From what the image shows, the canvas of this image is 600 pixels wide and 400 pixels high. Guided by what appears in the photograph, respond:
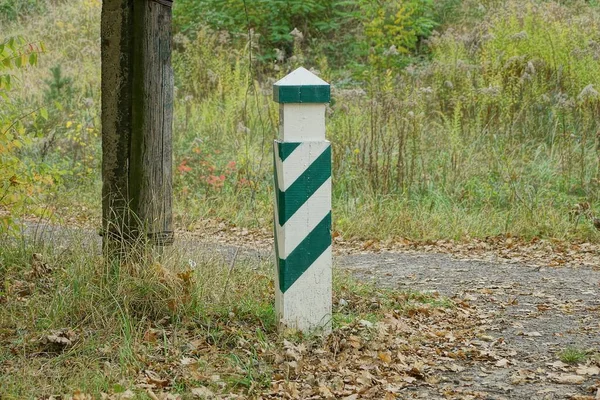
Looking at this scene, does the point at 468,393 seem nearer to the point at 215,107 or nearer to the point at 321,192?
the point at 321,192

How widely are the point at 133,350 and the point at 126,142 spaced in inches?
56.1

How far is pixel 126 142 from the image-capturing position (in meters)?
5.22

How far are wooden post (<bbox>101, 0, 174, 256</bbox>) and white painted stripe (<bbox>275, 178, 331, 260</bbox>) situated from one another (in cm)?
96

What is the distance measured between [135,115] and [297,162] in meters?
1.15

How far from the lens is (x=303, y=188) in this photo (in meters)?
4.72

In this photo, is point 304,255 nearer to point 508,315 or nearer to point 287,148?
point 287,148

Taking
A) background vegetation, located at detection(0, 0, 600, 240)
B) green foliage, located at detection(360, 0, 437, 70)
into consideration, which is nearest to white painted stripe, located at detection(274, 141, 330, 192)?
background vegetation, located at detection(0, 0, 600, 240)

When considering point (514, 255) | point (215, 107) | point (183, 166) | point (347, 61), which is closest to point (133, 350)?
point (514, 255)

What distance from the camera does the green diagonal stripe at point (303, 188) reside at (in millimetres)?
4707

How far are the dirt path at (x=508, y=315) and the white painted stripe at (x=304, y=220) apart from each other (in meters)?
1.03

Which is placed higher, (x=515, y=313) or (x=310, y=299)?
(x=310, y=299)

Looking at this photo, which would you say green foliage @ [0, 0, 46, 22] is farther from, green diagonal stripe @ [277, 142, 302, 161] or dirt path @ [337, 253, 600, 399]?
green diagonal stripe @ [277, 142, 302, 161]

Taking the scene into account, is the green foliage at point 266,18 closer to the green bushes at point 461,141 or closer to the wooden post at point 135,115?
the green bushes at point 461,141

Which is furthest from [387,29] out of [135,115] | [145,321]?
[145,321]
